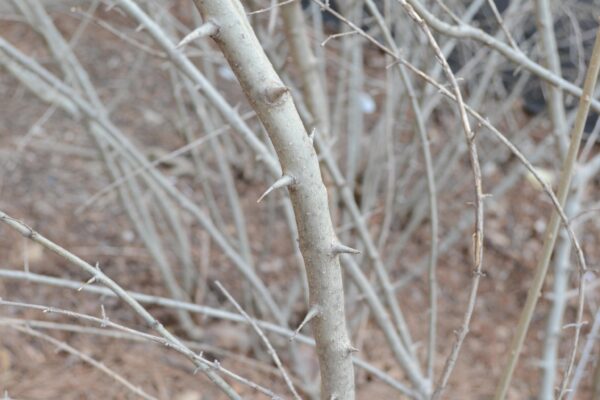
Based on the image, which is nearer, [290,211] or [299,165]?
[299,165]

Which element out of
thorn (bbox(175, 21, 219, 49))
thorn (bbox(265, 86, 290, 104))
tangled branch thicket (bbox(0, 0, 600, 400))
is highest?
thorn (bbox(175, 21, 219, 49))

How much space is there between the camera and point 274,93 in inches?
40.6

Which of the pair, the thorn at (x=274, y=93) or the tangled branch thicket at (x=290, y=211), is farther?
the tangled branch thicket at (x=290, y=211)

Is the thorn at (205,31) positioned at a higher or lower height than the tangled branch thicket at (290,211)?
higher

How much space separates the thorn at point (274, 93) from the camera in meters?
1.03

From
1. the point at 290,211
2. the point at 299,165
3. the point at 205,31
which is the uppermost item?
the point at 205,31

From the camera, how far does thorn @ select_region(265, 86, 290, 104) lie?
1030 millimetres

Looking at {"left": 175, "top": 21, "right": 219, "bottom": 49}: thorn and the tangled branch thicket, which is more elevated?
{"left": 175, "top": 21, "right": 219, "bottom": 49}: thorn

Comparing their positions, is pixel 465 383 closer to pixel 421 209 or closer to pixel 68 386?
pixel 421 209

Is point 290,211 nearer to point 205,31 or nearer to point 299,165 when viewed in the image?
point 299,165

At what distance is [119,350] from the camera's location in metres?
3.11

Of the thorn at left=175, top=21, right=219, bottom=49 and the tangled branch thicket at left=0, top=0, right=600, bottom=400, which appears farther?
the tangled branch thicket at left=0, top=0, right=600, bottom=400

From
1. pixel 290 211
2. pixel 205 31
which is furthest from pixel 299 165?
pixel 290 211

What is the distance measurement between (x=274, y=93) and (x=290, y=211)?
1.92m
